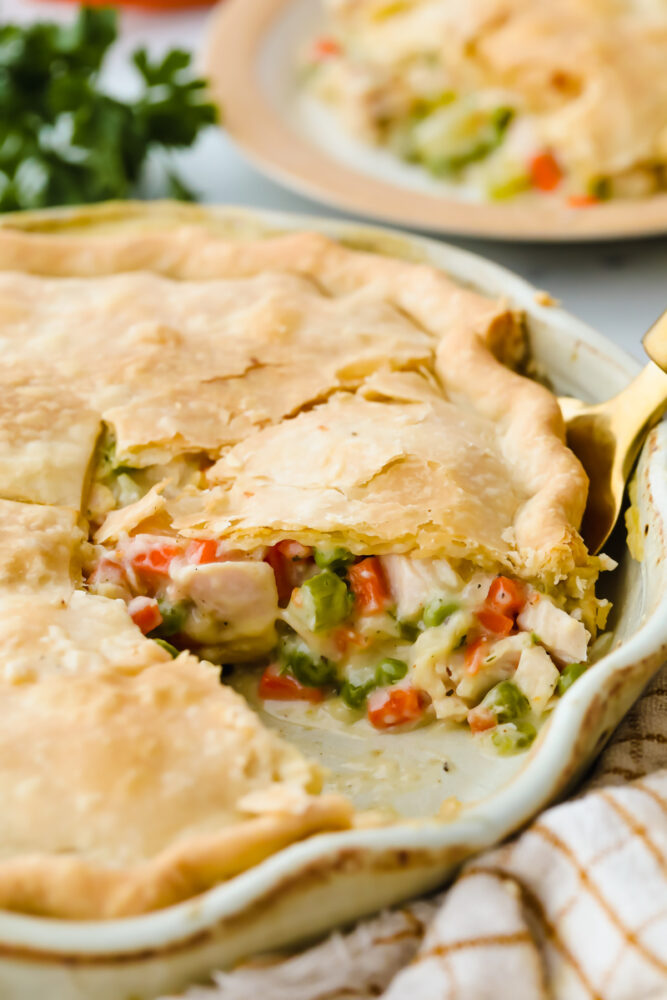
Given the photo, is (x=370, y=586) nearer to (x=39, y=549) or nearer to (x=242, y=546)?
(x=242, y=546)

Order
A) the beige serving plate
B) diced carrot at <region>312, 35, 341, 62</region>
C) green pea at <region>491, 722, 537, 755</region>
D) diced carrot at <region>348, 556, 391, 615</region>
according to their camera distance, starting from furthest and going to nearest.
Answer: diced carrot at <region>312, 35, 341, 62</region> → the beige serving plate → diced carrot at <region>348, 556, 391, 615</region> → green pea at <region>491, 722, 537, 755</region>

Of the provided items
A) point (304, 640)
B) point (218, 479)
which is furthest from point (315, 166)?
point (304, 640)

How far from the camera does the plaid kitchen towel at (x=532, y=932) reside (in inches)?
60.6

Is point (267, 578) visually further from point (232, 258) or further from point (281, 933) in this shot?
point (232, 258)

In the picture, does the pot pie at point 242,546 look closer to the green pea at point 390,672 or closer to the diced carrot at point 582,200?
the green pea at point 390,672

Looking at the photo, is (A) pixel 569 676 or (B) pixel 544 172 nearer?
(A) pixel 569 676

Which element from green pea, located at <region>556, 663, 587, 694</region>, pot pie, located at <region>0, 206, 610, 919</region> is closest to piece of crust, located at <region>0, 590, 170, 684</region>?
pot pie, located at <region>0, 206, 610, 919</region>

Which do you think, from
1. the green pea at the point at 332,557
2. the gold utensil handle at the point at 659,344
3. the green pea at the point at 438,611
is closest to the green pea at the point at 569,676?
the green pea at the point at 438,611

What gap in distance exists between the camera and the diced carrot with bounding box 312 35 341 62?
14.8 ft

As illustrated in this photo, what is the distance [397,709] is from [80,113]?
227 centimetres

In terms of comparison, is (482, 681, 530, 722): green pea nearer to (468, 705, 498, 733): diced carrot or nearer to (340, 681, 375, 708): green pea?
(468, 705, 498, 733): diced carrot

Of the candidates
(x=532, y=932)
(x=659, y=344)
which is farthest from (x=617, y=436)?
(x=532, y=932)

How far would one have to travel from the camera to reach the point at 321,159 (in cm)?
367

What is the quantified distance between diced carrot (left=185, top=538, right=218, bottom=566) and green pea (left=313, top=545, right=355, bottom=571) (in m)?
0.20
